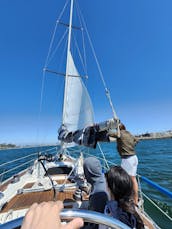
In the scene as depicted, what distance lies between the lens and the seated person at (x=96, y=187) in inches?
72.6

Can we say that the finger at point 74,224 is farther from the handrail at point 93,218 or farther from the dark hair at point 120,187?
the dark hair at point 120,187

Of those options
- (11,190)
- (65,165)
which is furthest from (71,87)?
(11,190)

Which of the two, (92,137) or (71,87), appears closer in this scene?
(92,137)

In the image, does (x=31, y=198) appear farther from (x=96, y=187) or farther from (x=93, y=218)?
(x=93, y=218)

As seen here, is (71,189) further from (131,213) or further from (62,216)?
(62,216)

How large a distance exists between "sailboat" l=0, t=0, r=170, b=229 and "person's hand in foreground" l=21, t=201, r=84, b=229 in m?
0.13

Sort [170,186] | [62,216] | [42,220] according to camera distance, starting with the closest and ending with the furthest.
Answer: [42,220], [62,216], [170,186]

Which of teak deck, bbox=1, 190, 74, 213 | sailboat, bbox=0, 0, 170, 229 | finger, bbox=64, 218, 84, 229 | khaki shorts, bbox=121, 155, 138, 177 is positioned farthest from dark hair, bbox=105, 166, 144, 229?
khaki shorts, bbox=121, 155, 138, 177

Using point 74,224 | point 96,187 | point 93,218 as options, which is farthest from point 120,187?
point 74,224

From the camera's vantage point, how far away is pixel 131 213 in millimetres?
1424

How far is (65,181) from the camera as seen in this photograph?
318 centimetres

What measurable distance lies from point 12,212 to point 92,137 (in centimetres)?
163

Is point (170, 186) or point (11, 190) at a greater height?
point (11, 190)

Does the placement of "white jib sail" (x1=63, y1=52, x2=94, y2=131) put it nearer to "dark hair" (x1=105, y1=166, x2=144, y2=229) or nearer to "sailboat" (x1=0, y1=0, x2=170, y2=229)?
"sailboat" (x1=0, y1=0, x2=170, y2=229)
